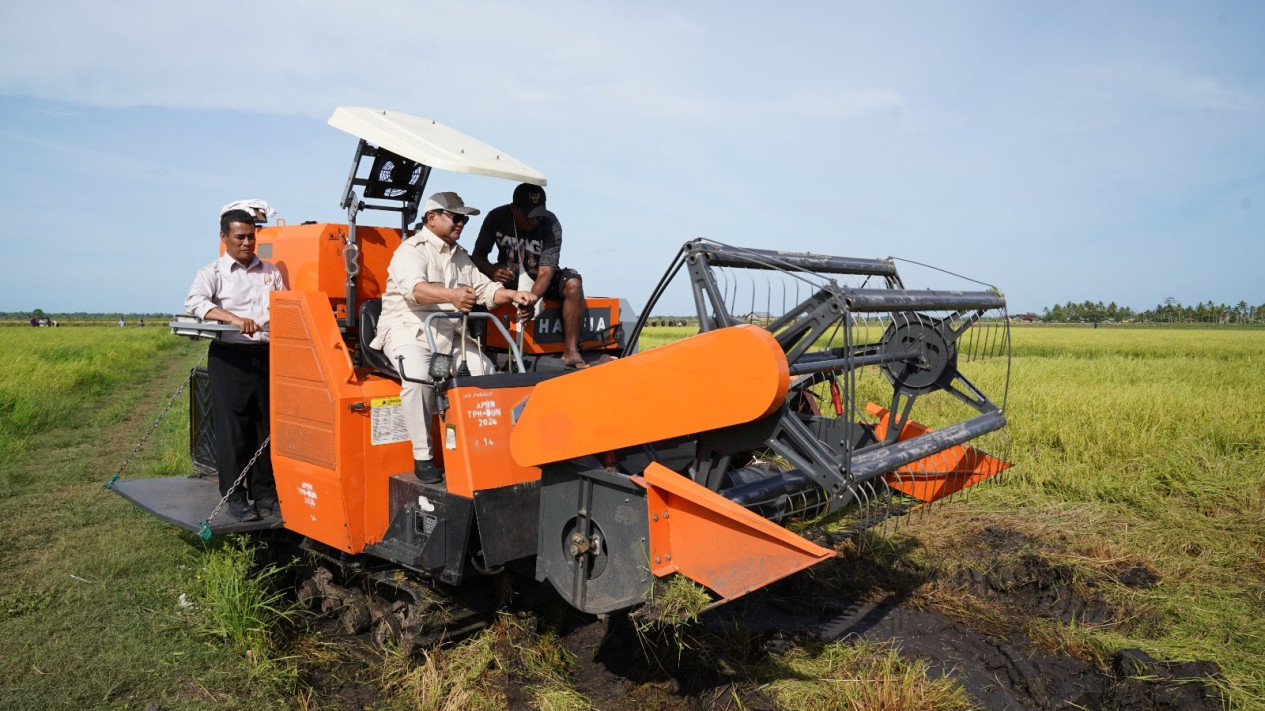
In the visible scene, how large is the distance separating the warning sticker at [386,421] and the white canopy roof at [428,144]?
1.22 metres

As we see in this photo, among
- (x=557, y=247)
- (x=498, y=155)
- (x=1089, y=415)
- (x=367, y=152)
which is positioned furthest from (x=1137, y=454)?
(x=367, y=152)

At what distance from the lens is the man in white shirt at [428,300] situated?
3984 mm

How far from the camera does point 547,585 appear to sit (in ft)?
14.0

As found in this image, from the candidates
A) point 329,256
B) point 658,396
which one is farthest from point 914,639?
point 329,256

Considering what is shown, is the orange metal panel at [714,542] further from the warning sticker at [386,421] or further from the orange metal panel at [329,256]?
the orange metal panel at [329,256]

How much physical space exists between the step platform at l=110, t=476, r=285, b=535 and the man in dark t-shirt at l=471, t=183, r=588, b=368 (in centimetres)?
200

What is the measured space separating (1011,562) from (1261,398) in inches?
295

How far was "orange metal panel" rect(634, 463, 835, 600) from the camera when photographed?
2.88m

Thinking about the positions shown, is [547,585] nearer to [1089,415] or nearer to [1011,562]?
[1011,562]

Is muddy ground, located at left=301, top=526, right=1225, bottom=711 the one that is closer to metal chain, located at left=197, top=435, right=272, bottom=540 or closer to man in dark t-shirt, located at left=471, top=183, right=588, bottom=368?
metal chain, located at left=197, top=435, right=272, bottom=540

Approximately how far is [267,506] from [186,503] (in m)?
0.69

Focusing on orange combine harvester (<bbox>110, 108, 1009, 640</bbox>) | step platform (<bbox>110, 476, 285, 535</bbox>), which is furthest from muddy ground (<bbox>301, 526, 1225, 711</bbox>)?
step platform (<bbox>110, 476, 285, 535</bbox>)

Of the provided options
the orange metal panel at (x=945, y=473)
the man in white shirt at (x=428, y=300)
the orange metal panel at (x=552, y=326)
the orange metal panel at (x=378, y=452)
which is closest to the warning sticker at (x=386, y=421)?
A: the orange metal panel at (x=378, y=452)

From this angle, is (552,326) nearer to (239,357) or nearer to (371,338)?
(371,338)
